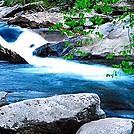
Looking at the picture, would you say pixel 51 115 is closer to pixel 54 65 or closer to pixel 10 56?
pixel 54 65

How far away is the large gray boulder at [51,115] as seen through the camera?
15.0ft

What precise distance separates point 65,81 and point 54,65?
8.35 feet

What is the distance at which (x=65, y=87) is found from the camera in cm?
865

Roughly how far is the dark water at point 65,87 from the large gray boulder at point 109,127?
2.00m

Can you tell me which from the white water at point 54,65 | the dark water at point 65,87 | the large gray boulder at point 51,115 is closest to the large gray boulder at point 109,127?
the large gray boulder at point 51,115

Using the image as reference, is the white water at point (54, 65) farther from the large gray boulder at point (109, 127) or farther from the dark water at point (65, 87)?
the large gray boulder at point (109, 127)

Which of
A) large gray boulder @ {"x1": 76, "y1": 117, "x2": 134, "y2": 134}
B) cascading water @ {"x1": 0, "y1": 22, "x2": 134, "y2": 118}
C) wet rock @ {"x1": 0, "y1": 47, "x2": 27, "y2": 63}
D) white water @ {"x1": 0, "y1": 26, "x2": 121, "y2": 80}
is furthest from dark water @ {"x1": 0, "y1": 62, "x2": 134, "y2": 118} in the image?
large gray boulder @ {"x1": 76, "y1": 117, "x2": 134, "y2": 134}

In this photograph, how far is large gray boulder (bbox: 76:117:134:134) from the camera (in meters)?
4.11

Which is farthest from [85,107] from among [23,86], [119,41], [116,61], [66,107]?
[119,41]

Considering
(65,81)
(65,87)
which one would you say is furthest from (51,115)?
(65,81)

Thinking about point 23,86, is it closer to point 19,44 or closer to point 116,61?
point 116,61

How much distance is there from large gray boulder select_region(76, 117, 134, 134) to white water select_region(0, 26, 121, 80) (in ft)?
17.7

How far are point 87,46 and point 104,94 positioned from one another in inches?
194

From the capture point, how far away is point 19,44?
50.5ft
